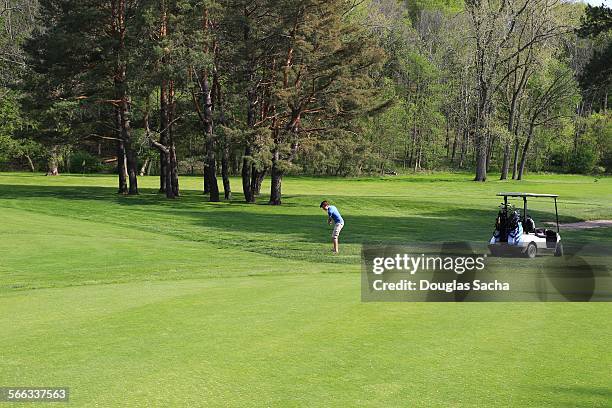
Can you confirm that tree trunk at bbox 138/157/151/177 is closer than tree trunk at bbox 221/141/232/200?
No

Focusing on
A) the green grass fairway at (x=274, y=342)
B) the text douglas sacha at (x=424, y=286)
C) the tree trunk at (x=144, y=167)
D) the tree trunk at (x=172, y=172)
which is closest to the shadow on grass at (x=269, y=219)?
the tree trunk at (x=172, y=172)

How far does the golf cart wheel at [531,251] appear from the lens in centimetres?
1936

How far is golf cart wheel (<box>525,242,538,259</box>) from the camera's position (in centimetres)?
1936

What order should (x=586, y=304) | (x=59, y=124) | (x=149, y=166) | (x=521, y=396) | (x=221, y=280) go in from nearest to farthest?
(x=521, y=396) < (x=586, y=304) < (x=221, y=280) < (x=59, y=124) < (x=149, y=166)

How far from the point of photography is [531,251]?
63.7 feet

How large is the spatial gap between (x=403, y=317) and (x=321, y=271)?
8.92 metres

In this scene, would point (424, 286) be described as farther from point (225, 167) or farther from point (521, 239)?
point (225, 167)

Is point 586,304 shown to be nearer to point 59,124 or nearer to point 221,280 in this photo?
point 221,280

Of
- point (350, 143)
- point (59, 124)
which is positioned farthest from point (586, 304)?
point (59, 124)

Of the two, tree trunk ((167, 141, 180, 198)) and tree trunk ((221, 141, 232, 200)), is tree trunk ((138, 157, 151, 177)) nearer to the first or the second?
tree trunk ((167, 141, 180, 198))

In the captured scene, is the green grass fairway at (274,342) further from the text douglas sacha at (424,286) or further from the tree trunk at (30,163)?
the tree trunk at (30,163)

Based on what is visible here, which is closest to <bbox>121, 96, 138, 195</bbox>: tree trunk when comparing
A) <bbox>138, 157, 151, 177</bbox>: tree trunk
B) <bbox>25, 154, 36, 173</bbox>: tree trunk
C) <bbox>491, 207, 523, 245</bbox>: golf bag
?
<bbox>491, 207, 523, 245</bbox>: golf bag

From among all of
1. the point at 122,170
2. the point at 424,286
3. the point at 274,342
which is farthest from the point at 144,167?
the point at 274,342

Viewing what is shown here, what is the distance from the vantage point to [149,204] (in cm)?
4447
